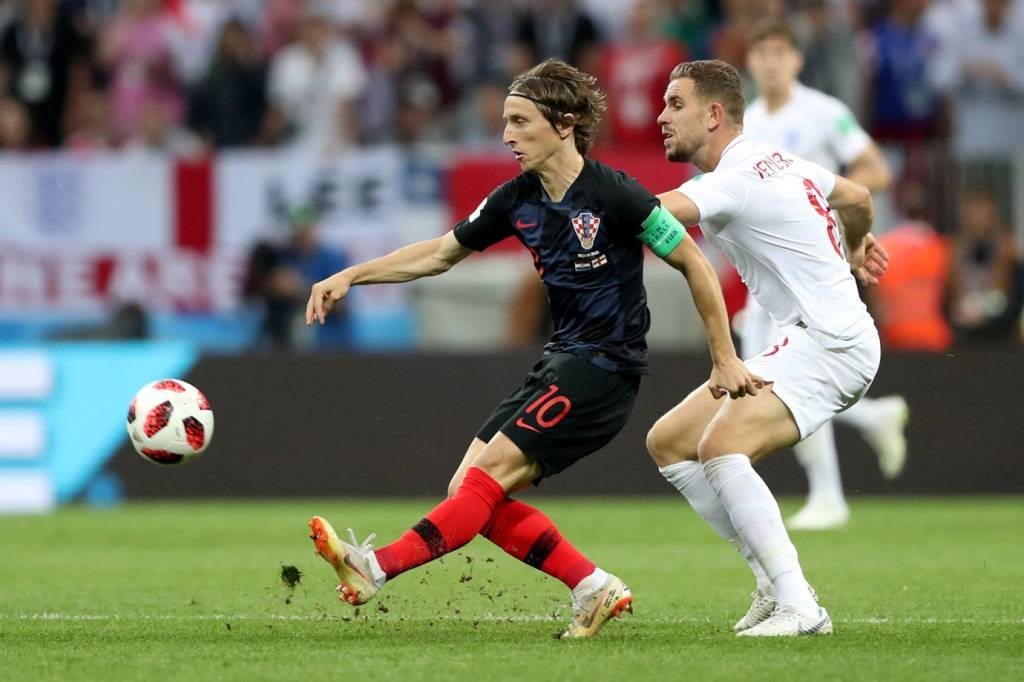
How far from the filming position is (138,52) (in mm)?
16578

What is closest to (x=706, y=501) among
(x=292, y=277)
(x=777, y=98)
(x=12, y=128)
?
(x=777, y=98)

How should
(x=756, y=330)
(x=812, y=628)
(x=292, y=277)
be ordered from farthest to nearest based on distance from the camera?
(x=292, y=277)
(x=756, y=330)
(x=812, y=628)

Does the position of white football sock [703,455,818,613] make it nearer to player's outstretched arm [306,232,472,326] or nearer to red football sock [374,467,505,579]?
red football sock [374,467,505,579]

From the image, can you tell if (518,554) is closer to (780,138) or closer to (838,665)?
(838,665)

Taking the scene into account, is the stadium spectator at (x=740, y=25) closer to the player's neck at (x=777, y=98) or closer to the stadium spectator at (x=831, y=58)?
the stadium spectator at (x=831, y=58)

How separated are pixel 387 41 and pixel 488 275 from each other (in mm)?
3098

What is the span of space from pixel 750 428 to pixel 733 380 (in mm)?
440

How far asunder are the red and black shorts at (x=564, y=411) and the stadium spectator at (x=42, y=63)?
1091 cm

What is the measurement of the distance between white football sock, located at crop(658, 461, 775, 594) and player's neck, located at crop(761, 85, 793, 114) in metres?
4.04

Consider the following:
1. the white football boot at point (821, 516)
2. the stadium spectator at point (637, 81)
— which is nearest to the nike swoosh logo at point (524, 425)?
the white football boot at point (821, 516)

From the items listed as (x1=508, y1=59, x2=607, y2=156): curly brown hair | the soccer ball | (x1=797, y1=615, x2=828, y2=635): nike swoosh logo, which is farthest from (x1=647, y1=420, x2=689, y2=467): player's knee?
the soccer ball

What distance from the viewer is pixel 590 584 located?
6.47 meters

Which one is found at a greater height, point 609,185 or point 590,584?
point 609,185

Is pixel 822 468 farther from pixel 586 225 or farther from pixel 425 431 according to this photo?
pixel 586 225
